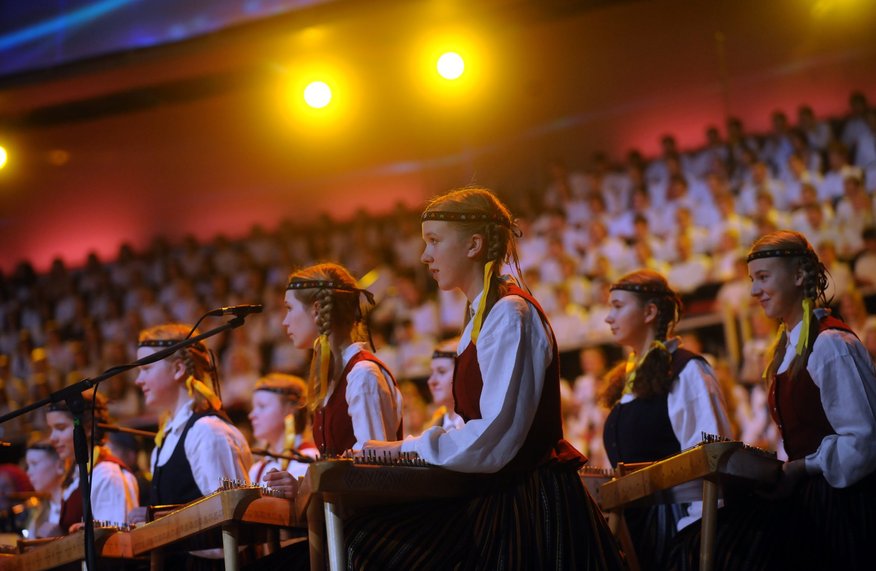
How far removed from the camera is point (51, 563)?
3955 millimetres

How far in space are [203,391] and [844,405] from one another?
274 centimetres

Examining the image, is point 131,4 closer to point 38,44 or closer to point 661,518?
point 38,44

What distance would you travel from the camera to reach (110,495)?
5102mm

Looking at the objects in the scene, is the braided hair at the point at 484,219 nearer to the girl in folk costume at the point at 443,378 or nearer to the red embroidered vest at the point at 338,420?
the red embroidered vest at the point at 338,420

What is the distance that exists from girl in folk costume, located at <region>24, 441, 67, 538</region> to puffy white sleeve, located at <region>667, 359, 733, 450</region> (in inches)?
161

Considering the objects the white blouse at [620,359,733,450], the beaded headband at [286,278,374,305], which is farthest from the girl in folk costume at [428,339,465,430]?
the white blouse at [620,359,733,450]

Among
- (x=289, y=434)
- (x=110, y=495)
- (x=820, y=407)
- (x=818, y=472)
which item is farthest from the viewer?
(x=289, y=434)

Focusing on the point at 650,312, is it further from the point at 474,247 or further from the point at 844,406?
the point at 474,247

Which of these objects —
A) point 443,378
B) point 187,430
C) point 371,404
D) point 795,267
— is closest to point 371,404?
point 371,404

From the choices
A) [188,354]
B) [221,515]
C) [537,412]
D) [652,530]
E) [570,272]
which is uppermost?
[570,272]

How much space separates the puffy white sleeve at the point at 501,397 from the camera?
294 cm

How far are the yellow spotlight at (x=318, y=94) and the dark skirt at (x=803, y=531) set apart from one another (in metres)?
8.29

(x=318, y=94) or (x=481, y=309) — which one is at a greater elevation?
(x=318, y=94)

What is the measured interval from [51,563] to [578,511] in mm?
2111
